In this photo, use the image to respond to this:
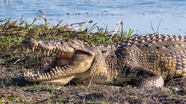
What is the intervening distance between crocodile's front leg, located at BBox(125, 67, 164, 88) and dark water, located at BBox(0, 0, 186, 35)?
158 inches

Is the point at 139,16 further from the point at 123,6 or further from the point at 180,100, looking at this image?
the point at 180,100

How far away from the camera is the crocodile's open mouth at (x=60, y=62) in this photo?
551 cm

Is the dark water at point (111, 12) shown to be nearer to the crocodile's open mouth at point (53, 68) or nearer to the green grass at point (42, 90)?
the green grass at point (42, 90)

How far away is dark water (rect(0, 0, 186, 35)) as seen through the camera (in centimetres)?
1115

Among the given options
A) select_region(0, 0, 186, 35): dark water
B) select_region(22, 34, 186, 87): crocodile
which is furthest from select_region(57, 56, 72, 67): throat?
select_region(0, 0, 186, 35): dark water

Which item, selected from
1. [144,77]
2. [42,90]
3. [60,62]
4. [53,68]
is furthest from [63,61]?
[144,77]

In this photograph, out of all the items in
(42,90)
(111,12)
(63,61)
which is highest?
(63,61)

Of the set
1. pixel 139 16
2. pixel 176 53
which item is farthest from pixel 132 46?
pixel 139 16

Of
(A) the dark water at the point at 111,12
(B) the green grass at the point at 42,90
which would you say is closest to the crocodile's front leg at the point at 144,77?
(B) the green grass at the point at 42,90

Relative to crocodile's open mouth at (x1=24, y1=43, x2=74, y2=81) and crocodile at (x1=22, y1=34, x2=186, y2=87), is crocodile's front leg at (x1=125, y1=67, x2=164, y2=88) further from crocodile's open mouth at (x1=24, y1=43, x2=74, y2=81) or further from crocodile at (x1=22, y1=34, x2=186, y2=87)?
crocodile's open mouth at (x1=24, y1=43, x2=74, y2=81)

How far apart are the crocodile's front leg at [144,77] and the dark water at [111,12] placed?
4.02 meters

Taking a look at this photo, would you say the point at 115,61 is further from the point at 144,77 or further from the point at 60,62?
the point at 60,62

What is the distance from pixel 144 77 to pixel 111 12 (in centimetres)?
768

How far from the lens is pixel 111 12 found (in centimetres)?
1348
